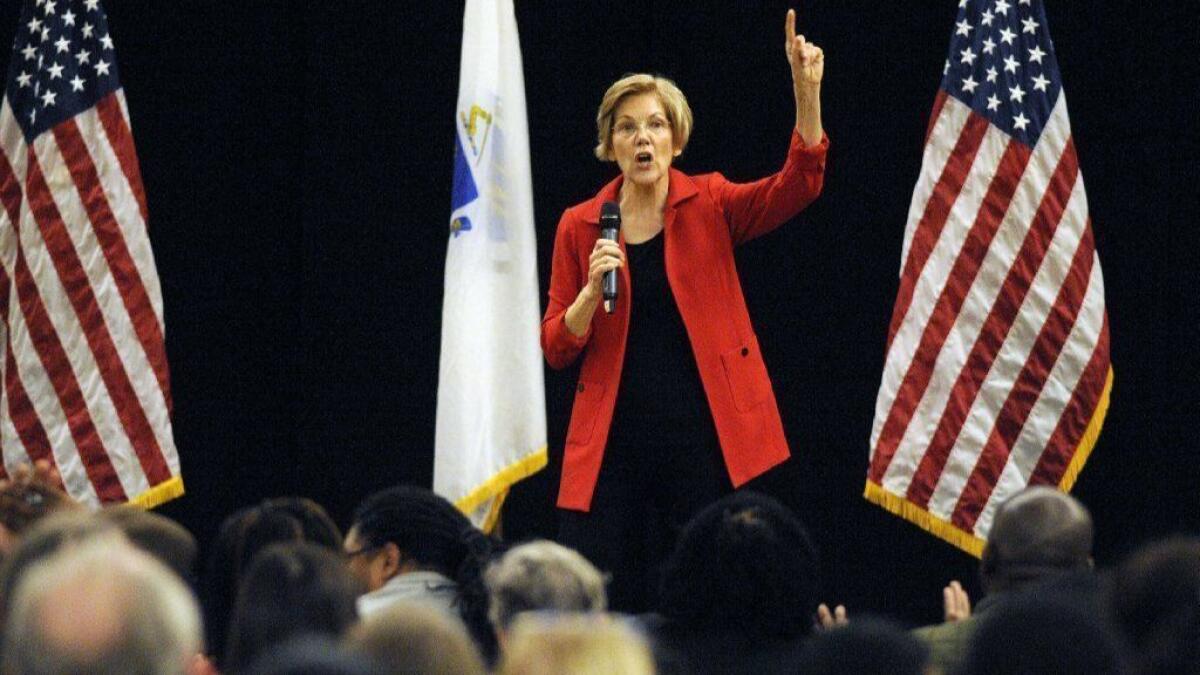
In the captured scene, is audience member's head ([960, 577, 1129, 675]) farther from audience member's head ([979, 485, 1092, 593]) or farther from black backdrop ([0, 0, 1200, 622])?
black backdrop ([0, 0, 1200, 622])

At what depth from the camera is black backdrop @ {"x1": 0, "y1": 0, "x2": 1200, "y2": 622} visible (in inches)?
270

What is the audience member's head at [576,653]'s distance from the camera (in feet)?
8.43

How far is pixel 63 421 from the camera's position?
6.50m

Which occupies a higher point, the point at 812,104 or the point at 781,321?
the point at 812,104

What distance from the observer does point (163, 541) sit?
3932 millimetres

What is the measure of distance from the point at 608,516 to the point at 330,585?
240 cm

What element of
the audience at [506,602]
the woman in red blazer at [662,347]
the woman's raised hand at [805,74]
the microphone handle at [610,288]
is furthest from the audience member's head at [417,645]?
the woman's raised hand at [805,74]

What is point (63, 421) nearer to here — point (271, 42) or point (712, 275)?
point (271, 42)

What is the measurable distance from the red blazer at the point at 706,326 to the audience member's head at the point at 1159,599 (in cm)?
214

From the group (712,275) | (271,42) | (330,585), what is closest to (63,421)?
(271,42)

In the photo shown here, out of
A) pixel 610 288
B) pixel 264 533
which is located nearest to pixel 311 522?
pixel 264 533

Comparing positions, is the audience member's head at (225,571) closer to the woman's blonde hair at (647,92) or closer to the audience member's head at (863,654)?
the audience member's head at (863,654)

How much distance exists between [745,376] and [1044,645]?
292 cm

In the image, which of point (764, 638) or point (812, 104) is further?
point (812, 104)
